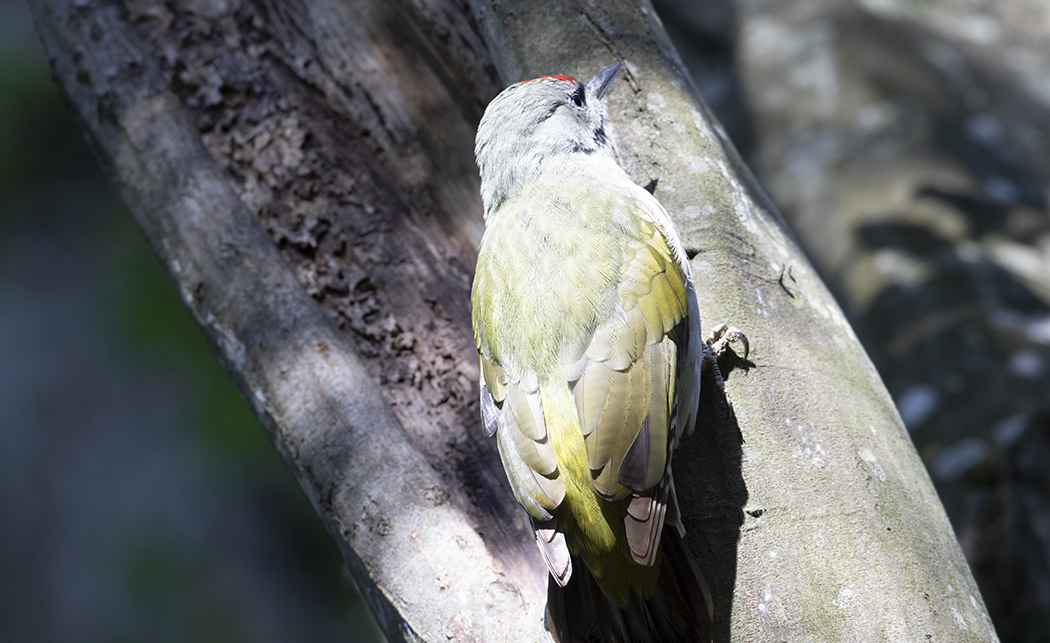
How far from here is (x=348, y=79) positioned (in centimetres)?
298

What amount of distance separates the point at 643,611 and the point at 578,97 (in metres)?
1.62

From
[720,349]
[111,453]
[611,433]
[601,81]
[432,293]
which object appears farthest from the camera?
[111,453]

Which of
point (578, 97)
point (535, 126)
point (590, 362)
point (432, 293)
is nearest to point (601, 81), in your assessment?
point (578, 97)

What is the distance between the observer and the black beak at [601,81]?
Answer: 2.37 metres

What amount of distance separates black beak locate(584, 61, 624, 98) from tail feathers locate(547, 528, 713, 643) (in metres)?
1.45

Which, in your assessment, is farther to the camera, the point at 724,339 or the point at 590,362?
the point at 724,339

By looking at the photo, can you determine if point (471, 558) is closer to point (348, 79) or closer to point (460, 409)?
point (460, 409)

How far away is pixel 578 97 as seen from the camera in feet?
8.03

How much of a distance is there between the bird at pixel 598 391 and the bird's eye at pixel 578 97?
0.32 meters

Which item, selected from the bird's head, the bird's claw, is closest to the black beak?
the bird's head

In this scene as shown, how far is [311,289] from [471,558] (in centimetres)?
114

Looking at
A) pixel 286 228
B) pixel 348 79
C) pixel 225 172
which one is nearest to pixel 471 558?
pixel 286 228

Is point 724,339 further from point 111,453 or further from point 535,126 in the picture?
point 111,453

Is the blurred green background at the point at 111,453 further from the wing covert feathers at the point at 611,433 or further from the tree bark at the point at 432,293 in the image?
the wing covert feathers at the point at 611,433
